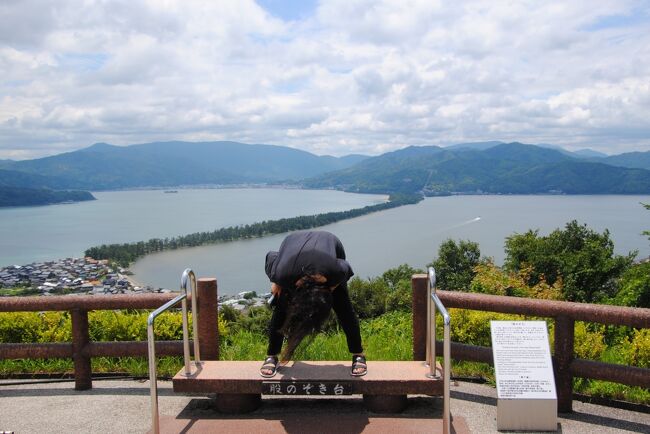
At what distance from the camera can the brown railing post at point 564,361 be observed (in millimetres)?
3785

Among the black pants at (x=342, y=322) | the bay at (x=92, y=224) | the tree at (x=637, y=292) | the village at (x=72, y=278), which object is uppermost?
the black pants at (x=342, y=322)

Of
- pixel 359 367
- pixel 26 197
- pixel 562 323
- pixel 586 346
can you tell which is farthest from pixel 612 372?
pixel 26 197

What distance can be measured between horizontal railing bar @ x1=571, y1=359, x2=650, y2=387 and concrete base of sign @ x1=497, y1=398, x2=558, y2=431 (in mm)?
418

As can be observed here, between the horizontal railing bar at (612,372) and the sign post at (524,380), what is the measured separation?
0.30 metres

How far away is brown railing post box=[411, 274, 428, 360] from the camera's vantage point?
4.09 meters

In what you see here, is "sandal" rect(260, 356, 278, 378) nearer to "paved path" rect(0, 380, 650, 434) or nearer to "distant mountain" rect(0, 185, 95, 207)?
"paved path" rect(0, 380, 650, 434)

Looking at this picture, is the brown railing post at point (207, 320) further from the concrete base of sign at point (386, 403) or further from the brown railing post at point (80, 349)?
the concrete base of sign at point (386, 403)

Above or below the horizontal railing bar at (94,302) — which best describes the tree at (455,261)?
below

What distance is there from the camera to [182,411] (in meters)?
3.94

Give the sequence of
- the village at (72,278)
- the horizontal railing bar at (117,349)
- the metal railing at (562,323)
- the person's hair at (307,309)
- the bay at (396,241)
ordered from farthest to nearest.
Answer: the bay at (396,241)
the village at (72,278)
the horizontal railing bar at (117,349)
the metal railing at (562,323)
the person's hair at (307,309)

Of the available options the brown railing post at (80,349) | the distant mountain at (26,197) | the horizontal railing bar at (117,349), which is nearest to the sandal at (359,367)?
the horizontal railing bar at (117,349)

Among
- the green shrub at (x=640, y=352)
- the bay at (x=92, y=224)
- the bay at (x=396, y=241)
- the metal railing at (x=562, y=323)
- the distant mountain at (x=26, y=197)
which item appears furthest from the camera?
the distant mountain at (x=26, y=197)

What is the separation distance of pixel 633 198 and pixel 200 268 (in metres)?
126

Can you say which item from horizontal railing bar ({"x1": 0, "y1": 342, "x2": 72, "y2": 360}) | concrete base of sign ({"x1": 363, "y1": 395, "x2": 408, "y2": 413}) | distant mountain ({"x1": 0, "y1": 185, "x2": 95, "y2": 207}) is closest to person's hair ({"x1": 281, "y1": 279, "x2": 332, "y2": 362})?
concrete base of sign ({"x1": 363, "y1": 395, "x2": 408, "y2": 413})
